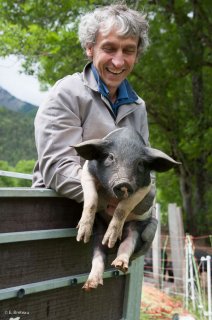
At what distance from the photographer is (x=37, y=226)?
2.46 m

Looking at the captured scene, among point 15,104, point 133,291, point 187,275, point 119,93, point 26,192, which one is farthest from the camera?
point 187,275

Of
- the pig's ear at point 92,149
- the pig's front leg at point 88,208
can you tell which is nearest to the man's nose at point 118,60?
the pig's ear at point 92,149

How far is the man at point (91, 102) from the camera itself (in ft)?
8.66

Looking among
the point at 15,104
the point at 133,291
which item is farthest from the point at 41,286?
the point at 15,104

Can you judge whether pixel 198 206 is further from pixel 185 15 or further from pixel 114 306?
pixel 114 306

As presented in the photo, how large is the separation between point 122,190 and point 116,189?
0.03 meters

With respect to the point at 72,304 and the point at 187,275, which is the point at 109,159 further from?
the point at 187,275

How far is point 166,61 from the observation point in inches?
475

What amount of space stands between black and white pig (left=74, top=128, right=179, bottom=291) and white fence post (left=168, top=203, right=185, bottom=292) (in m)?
7.18

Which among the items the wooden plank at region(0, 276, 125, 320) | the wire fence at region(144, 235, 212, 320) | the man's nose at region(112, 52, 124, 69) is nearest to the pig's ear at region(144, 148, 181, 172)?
the man's nose at region(112, 52, 124, 69)

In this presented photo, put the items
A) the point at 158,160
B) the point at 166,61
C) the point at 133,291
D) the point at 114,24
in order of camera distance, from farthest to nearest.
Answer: the point at 166,61 → the point at 133,291 → the point at 114,24 → the point at 158,160

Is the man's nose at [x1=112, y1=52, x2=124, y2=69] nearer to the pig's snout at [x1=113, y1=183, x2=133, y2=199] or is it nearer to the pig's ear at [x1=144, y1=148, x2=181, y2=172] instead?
Answer: the pig's ear at [x1=144, y1=148, x2=181, y2=172]

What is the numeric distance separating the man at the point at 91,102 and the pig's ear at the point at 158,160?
0.37 m

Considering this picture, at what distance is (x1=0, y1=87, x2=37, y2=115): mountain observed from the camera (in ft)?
14.5
